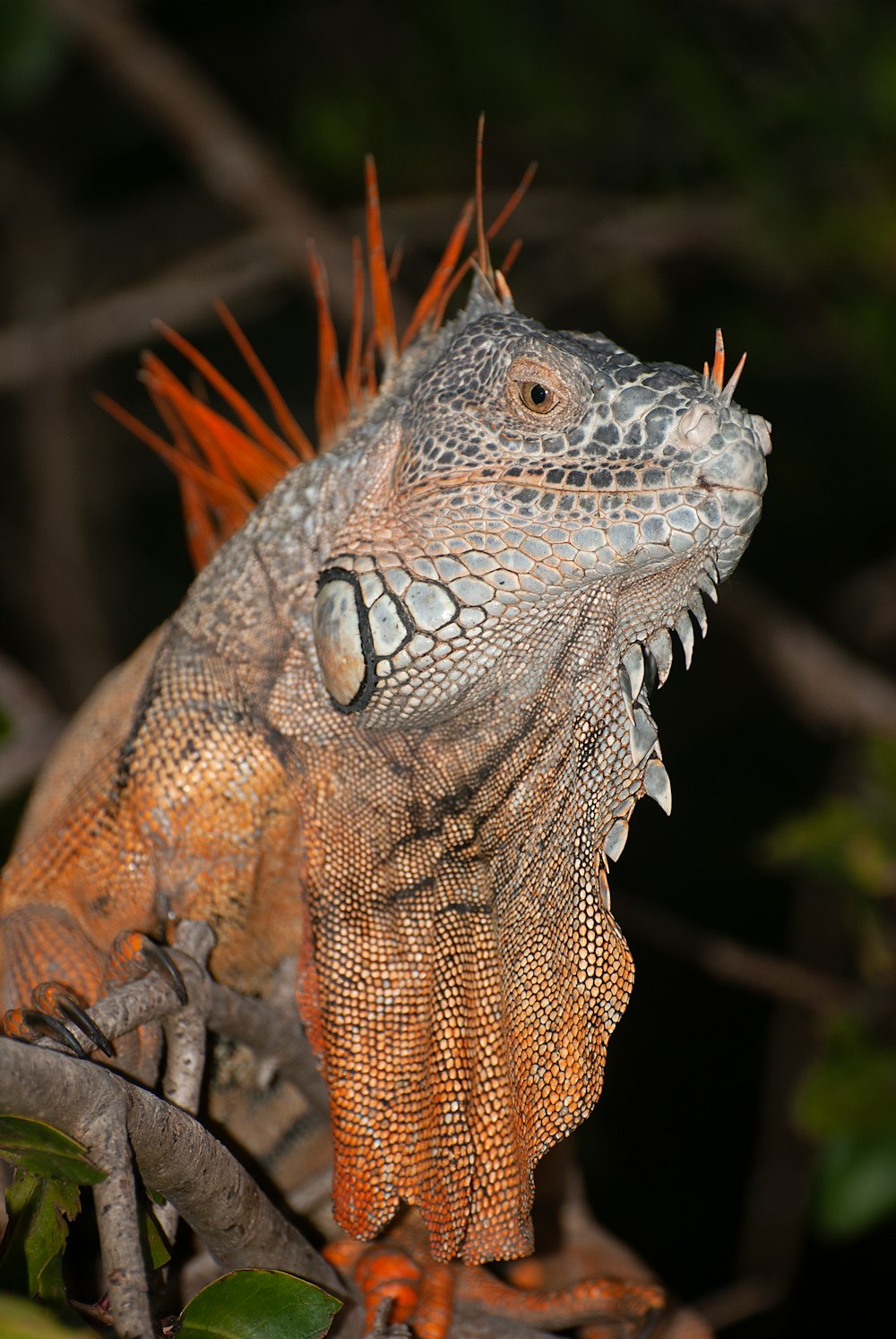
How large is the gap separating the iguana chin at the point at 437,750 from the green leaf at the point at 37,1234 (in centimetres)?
60

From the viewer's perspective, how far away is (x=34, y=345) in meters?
6.21

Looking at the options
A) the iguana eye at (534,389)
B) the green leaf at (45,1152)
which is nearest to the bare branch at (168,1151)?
the green leaf at (45,1152)

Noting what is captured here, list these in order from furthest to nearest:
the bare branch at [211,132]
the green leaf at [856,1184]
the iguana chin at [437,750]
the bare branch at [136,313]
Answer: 1. the bare branch at [136,313]
2. the bare branch at [211,132]
3. the green leaf at [856,1184]
4. the iguana chin at [437,750]

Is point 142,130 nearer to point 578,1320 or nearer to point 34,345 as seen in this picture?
point 34,345

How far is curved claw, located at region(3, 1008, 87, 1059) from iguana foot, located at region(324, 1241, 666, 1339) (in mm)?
1078

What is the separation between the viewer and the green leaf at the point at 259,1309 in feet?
6.00

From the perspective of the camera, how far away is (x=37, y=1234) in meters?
1.84

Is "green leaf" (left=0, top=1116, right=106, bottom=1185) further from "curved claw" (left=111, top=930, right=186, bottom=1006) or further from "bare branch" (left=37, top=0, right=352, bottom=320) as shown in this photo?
"bare branch" (left=37, top=0, right=352, bottom=320)

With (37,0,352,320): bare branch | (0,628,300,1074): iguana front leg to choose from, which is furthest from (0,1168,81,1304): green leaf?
(37,0,352,320): bare branch

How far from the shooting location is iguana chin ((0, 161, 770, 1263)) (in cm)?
224

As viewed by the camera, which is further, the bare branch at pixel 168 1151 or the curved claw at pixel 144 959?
the curved claw at pixel 144 959

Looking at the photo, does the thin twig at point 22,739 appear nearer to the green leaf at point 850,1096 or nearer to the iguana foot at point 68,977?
the iguana foot at point 68,977

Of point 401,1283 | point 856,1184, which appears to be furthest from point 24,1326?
point 856,1184

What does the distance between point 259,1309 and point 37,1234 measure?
1.11ft
